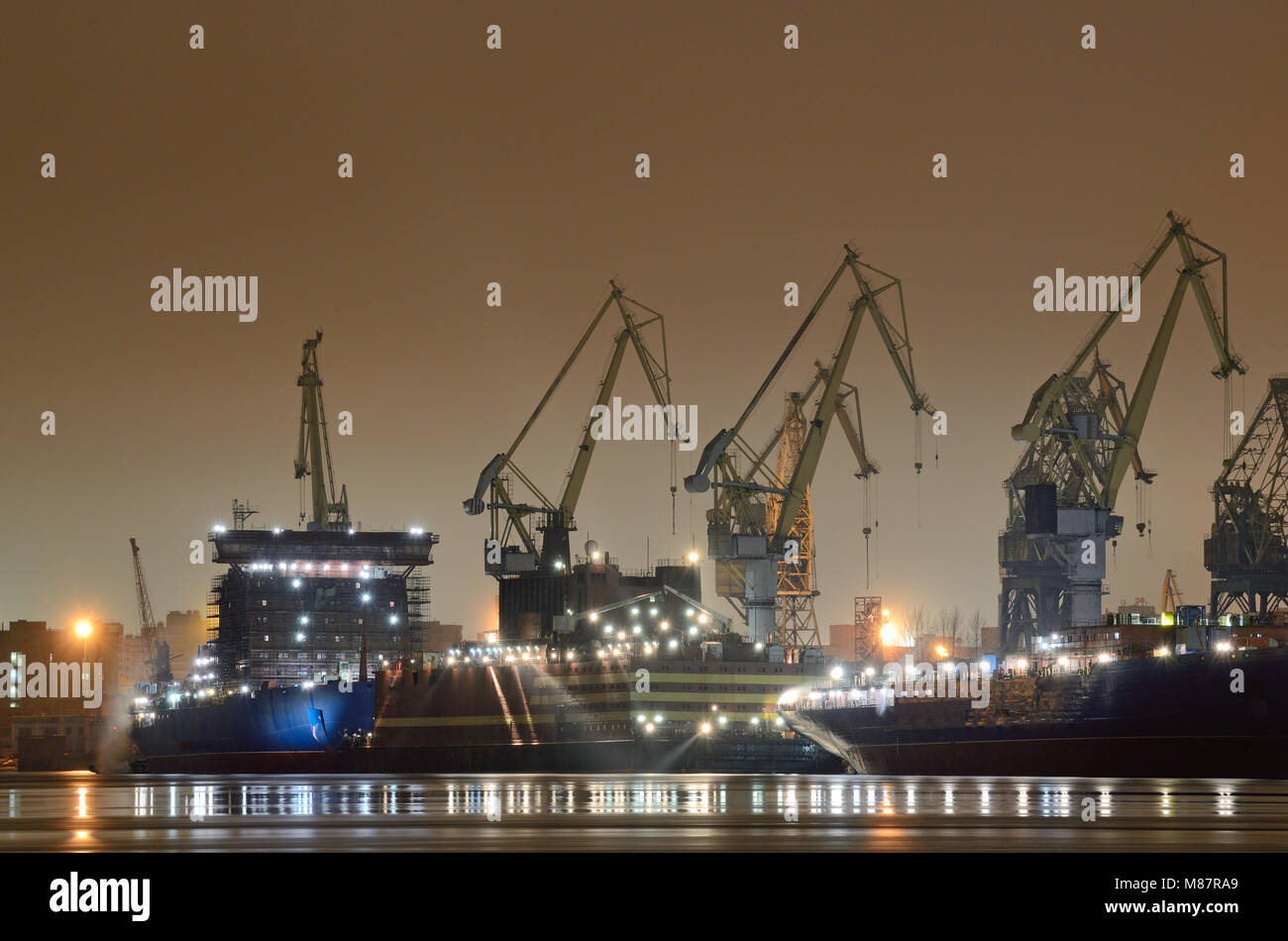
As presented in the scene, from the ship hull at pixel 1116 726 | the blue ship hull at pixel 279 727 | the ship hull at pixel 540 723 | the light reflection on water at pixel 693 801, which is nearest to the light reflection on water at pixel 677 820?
the light reflection on water at pixel 693 801

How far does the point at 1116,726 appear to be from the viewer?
91.2 metres

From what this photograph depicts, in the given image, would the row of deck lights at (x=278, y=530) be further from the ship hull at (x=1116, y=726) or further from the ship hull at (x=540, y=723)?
the ship hull at (x=1116, y=726)

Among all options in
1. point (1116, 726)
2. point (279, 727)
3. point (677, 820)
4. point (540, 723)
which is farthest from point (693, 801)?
point (279, 727)

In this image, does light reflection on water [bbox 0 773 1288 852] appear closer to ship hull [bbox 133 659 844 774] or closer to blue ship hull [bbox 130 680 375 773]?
ship hull [bbox 133 659 844 774]

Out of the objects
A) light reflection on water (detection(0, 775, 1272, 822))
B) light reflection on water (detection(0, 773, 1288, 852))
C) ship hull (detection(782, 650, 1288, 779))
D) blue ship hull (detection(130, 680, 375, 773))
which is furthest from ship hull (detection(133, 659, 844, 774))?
light reflection on water (detection(0, 773, 1288, 852))

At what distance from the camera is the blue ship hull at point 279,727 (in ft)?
505

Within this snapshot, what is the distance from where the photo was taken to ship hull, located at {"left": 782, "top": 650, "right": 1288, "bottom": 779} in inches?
3319

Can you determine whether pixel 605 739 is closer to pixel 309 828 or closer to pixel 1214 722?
pixel 1214 722

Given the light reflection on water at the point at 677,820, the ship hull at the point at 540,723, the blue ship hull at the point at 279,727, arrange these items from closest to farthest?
the light reflection on water at the point at 677,820
the ship hull at the point at 540,723
the blue ship hull at the point at 279,727

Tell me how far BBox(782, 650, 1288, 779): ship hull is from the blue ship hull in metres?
61.8

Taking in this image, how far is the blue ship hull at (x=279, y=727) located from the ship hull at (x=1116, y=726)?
6176 centimetres

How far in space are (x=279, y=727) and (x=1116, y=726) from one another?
93.1 m

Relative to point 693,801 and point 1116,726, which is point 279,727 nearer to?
point 1116,726
